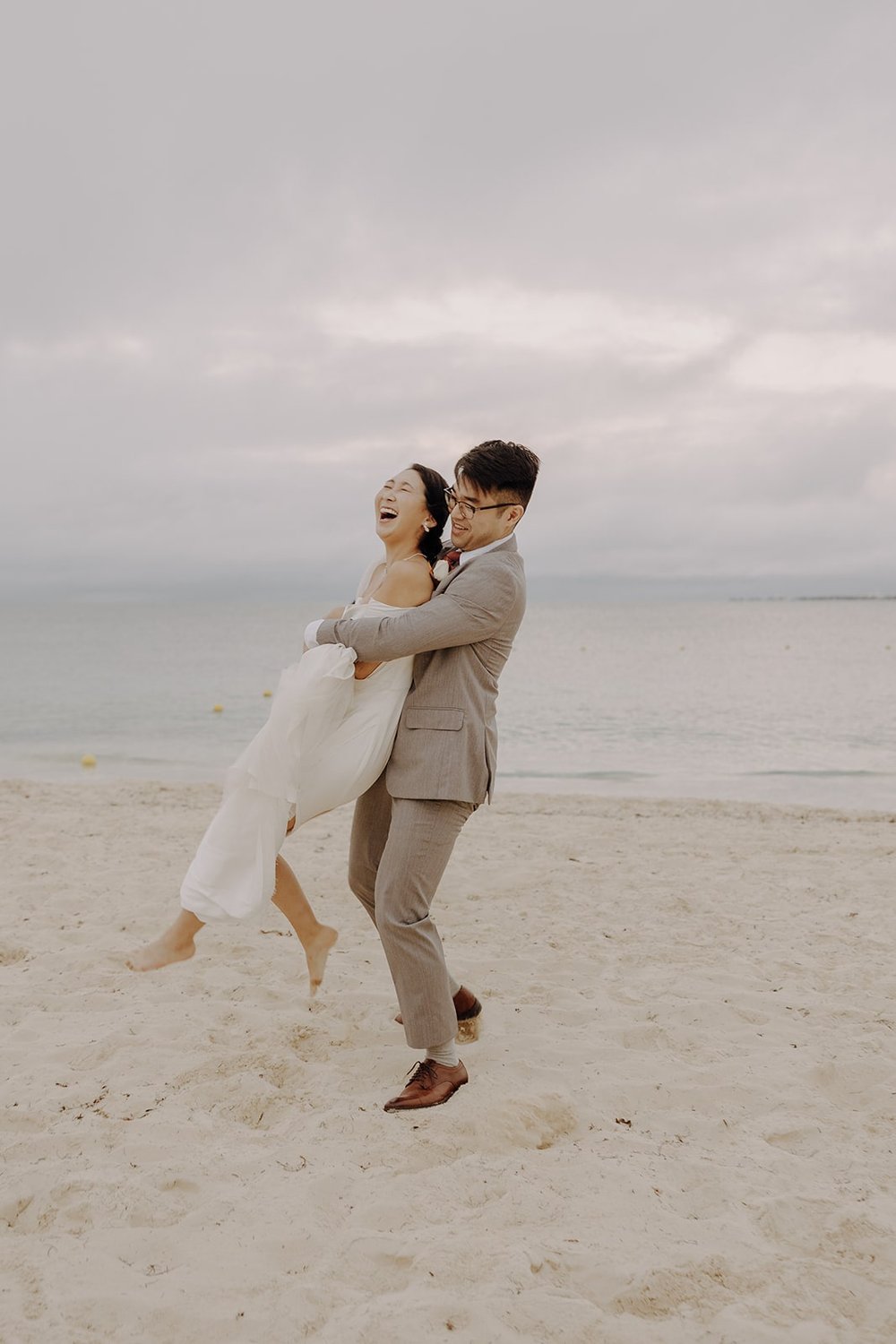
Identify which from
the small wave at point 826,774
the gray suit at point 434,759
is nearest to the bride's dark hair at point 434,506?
the gray suit at point 434,759

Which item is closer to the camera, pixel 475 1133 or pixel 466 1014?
pixel 475 1133

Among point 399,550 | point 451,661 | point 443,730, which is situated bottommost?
point 443,730

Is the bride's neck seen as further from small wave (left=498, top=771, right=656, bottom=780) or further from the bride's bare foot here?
small wave (left=498, top=771, right=656, bottom=780)

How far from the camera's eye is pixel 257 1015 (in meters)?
4.18

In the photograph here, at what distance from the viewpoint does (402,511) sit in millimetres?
3477

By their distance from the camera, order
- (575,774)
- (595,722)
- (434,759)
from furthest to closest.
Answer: (595,722)
(575,774)
(434,759)

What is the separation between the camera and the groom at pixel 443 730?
3266mm

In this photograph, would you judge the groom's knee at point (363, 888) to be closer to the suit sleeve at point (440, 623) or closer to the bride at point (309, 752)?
the bride at point (309, 752)

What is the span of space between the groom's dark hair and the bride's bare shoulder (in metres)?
0.38

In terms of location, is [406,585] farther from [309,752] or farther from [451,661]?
[309,752]

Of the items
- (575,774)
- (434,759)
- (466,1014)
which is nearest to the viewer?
(434,759)

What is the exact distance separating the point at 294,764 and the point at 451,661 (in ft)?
2.18

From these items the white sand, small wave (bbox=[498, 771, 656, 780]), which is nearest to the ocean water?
small wave (bbox=[498, 771, 656, 780])

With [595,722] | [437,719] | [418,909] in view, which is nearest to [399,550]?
[437,719]
